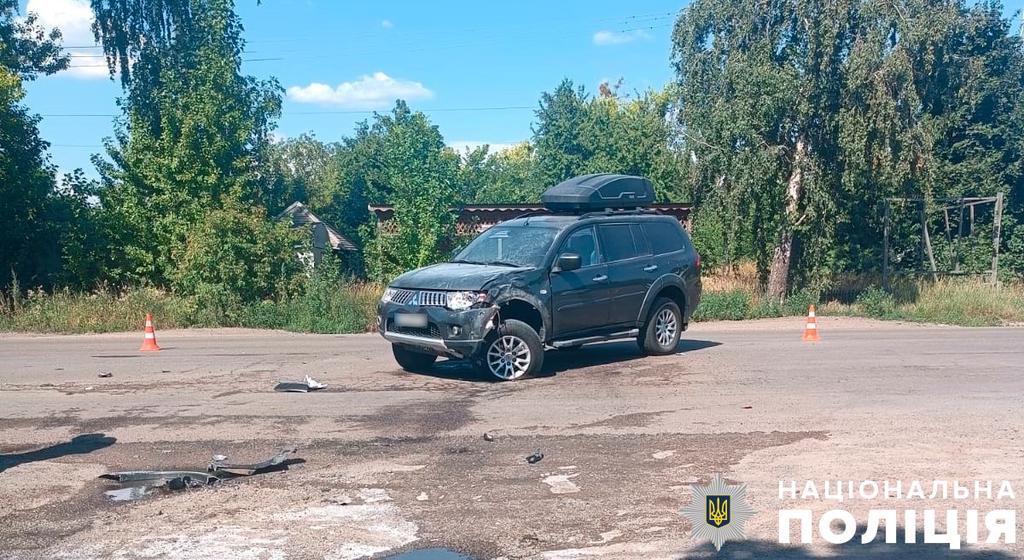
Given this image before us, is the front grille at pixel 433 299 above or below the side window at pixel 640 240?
below

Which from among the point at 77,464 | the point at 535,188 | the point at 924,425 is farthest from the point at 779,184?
the point at 535,188

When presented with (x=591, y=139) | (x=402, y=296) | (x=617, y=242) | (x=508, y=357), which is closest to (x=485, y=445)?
(x=508, y=357)

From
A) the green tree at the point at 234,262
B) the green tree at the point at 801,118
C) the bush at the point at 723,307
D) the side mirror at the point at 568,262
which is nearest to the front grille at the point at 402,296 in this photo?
the side mirror at the point at 568,262

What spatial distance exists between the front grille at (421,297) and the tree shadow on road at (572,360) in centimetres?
105

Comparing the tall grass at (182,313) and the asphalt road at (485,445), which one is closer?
the asphalt road at (485,445)

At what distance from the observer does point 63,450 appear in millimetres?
7520

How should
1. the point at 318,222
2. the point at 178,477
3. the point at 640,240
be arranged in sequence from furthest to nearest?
the point at 318,222
the point at 640,240
the point at 178,477

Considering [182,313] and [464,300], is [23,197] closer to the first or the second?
[182,313]

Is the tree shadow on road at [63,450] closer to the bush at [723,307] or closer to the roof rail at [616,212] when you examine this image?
the roof rail at [616,212]

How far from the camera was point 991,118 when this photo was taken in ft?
93.1

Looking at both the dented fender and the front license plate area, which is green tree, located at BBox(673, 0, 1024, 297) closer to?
the dented fender

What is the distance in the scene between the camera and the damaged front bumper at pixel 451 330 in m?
10.2

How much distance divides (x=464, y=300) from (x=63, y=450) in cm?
443

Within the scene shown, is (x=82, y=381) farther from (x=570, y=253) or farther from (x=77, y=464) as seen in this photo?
(x=570, y=253)
